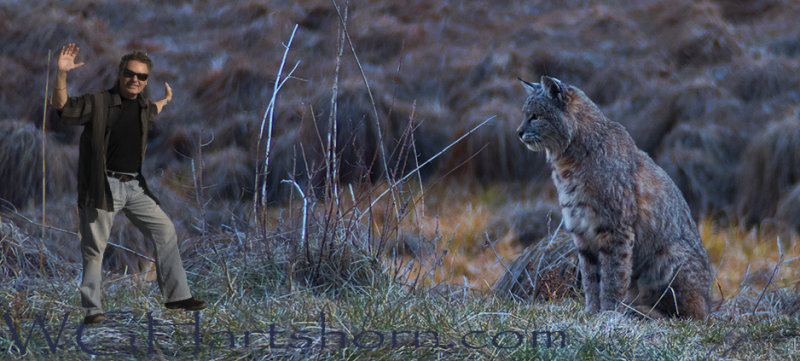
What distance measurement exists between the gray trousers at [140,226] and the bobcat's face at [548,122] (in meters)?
2.04

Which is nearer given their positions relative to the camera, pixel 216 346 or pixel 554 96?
pixel 216 346

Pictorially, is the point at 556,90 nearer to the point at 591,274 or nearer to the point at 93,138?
the point at 591,274

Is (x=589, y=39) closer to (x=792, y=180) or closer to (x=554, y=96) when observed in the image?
(x=792, y=180)

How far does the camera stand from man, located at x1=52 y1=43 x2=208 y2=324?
206 centimetres

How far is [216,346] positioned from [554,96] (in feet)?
7.07

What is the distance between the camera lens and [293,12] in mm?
8492

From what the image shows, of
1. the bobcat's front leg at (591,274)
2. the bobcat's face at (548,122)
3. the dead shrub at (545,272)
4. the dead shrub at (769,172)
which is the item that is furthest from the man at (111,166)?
the dead shrub at (769,172)

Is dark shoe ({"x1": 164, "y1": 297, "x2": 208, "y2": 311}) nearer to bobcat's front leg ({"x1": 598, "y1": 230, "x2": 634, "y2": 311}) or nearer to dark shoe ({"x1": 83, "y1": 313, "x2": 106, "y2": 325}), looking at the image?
dark shoe ({"x1": 83, "y1": 313, "x2": 106, "y2": 325})

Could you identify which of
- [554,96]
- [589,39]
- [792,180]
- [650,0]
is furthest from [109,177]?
[650,0]

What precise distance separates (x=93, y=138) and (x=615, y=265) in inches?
97.2

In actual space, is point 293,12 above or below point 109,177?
above

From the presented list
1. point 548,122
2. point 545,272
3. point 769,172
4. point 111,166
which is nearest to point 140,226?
point 111,166

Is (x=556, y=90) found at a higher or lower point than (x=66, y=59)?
lower

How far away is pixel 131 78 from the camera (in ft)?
6.97
